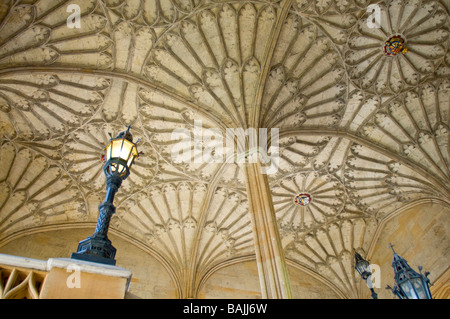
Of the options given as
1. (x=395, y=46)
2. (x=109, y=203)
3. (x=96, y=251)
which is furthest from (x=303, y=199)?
(x=96, y=251)

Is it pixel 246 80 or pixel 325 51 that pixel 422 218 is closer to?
pixel 325 51

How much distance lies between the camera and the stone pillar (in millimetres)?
5309

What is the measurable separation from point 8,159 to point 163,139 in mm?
4633

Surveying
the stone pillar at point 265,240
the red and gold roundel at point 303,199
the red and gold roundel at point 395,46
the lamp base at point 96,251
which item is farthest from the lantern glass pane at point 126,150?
the red and gold roundel at point 303,199

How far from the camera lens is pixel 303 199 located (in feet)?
41.4

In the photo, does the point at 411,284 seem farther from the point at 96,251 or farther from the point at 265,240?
the point at 96,251

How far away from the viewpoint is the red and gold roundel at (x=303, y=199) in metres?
12.5

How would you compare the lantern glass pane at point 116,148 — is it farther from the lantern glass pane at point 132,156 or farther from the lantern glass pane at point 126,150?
the lantern glass pane at point 132,156

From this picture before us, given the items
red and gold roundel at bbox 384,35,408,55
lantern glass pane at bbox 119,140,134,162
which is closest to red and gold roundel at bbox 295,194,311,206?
red and gold roundel at bbox 384,35,408,55

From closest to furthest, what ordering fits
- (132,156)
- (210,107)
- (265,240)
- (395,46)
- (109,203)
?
1. (109,203)
2. (132,156)
3. (265,240)
4. (395,46)
5. (210,107)

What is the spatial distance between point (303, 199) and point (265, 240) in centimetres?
699

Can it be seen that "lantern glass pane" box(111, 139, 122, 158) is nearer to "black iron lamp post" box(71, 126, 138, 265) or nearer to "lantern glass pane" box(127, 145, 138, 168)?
"black iron lamp post" box(71, 126, 138, 265)

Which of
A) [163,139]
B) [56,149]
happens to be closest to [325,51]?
[163,139]
